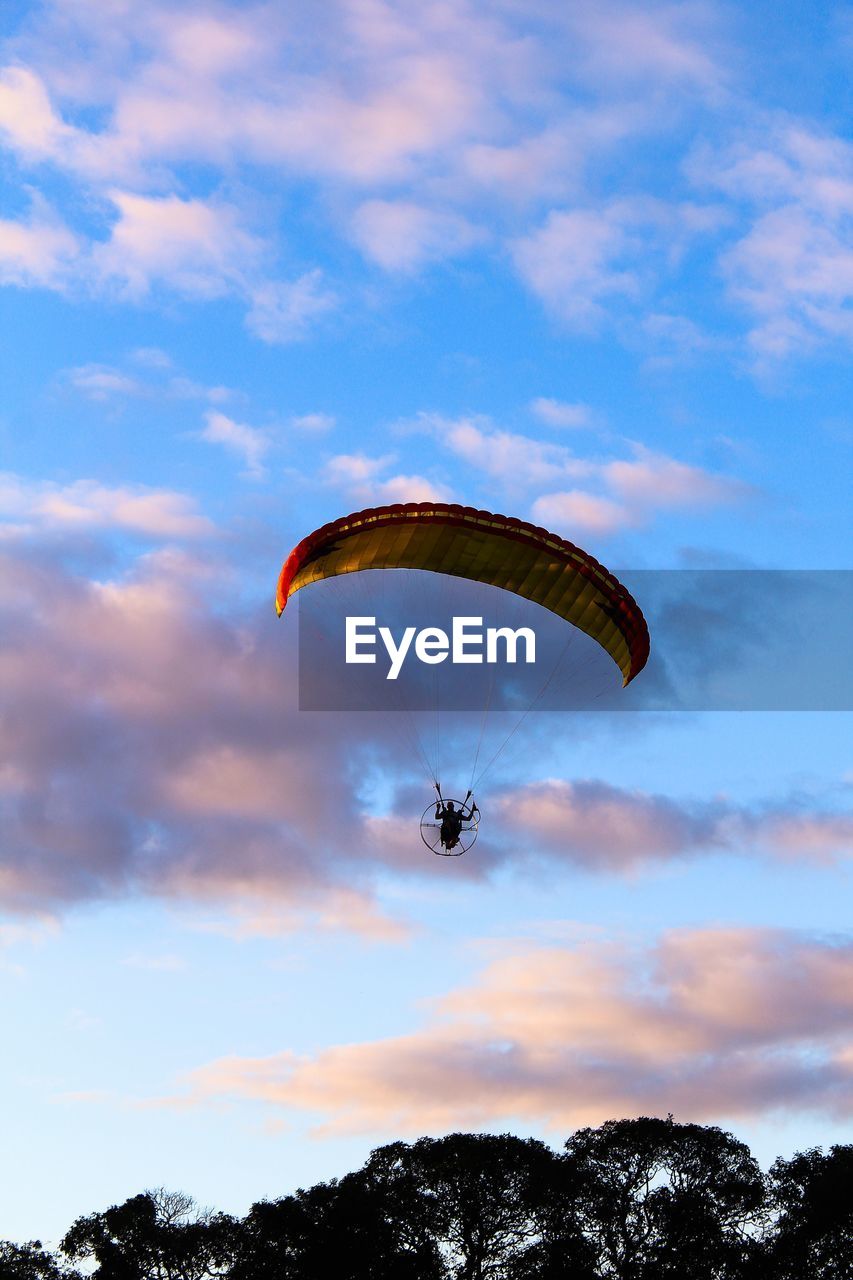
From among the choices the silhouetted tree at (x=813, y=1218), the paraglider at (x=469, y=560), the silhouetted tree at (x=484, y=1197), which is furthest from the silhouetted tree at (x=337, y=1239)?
the paraglider at (x=469, y=560)

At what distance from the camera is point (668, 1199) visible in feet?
203

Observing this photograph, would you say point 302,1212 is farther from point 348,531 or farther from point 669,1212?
point 348,531

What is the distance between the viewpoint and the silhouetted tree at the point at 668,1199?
59.3 meters

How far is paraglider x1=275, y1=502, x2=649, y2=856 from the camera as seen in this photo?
39812 mm

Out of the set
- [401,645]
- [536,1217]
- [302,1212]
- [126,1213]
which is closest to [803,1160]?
[536,1217]

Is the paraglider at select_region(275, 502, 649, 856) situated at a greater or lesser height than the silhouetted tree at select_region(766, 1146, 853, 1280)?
greater

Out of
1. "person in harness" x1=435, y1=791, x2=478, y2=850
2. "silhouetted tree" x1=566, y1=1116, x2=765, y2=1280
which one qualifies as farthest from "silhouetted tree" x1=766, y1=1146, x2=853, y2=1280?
"person in harness" x1=435, y1=791, x2=478, y2=850

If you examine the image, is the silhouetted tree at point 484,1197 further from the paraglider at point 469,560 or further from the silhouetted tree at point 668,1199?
the paraglider at point 469,560

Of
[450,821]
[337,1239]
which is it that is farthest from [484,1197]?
[450,821]

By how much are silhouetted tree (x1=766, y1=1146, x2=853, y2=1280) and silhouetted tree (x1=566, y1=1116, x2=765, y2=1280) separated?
0.98 metres

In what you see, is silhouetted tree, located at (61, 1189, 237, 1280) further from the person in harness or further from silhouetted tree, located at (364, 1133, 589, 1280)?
the person in harness

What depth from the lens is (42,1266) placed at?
6631 cm

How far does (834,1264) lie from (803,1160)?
5325mm

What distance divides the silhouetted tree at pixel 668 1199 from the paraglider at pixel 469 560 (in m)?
29.4
